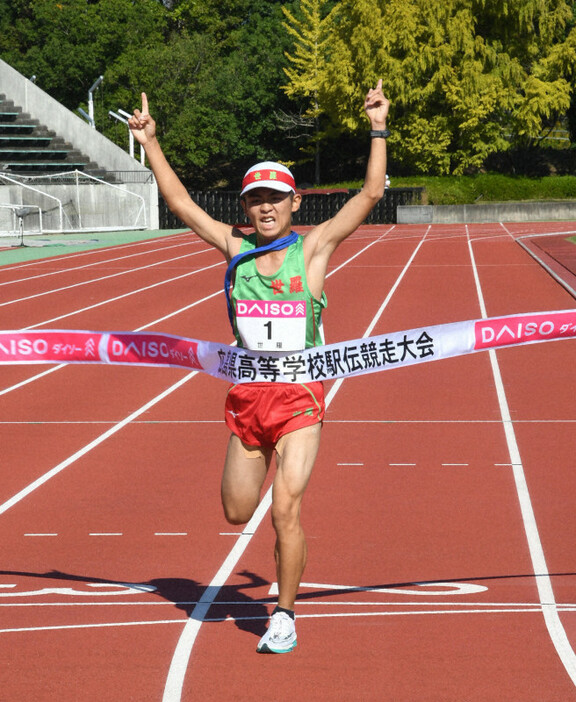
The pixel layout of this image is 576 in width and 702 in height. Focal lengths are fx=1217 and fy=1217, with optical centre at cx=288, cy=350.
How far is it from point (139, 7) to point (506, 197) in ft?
79.7

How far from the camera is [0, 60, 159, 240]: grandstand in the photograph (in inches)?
1706

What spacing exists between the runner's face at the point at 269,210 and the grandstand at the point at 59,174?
118 feet

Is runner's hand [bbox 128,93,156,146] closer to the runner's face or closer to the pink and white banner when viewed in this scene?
the runner's face

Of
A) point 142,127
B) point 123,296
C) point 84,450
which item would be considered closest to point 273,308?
point 142,127

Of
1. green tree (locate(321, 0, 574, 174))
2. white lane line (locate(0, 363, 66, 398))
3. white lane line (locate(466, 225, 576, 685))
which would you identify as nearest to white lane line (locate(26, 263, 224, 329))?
white lane line (locate(0, 363, 66, 398))

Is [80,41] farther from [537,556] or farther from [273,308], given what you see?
[273,308]

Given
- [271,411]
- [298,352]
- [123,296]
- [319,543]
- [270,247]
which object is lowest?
[123,296]

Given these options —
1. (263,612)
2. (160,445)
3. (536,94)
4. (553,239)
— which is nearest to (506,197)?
(536,94)

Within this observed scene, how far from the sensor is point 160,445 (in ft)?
31.9

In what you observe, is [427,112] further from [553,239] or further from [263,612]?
[263,612]

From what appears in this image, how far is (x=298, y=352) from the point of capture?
5102 mm

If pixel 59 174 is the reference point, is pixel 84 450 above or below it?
below

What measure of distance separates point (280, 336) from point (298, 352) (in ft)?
0.35

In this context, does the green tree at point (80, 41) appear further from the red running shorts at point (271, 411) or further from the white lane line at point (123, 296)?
the red running shorts at point (271, 411)
